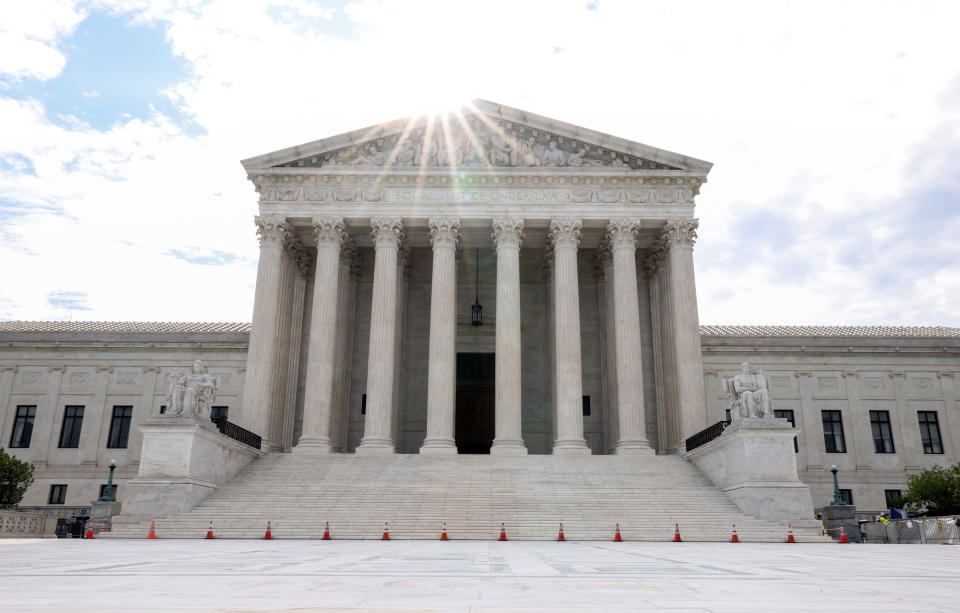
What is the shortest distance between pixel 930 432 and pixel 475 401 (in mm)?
27820

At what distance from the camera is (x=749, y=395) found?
27.5 metres

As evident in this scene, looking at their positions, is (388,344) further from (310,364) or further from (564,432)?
(564,432)

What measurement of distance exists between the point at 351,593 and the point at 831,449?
42373 millimetres

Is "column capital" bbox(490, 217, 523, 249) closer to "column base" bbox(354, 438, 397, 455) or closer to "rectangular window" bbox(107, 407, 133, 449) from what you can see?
"column base" bbox(354, 438, 397, 455)

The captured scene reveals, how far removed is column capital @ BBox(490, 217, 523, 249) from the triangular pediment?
2.99m

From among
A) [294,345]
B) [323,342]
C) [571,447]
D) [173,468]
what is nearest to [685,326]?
[571,447]

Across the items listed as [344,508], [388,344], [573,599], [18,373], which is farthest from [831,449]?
[18,373]

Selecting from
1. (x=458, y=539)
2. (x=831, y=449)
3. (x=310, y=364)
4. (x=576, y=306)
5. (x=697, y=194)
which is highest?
(x=697, y=194)

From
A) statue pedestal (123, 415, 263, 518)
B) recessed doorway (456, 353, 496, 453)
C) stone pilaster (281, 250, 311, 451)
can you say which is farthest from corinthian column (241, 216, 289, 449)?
recessed doorway (456, 353, 496, 453)

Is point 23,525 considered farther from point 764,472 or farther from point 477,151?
point 764,472

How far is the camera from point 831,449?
42.1 m

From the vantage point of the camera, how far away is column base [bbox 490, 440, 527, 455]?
32.8 meters

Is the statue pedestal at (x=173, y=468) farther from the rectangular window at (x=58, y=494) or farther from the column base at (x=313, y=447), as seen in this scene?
the rectangular window at (x=58, y=494)

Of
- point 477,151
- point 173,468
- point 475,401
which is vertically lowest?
point 173,468
